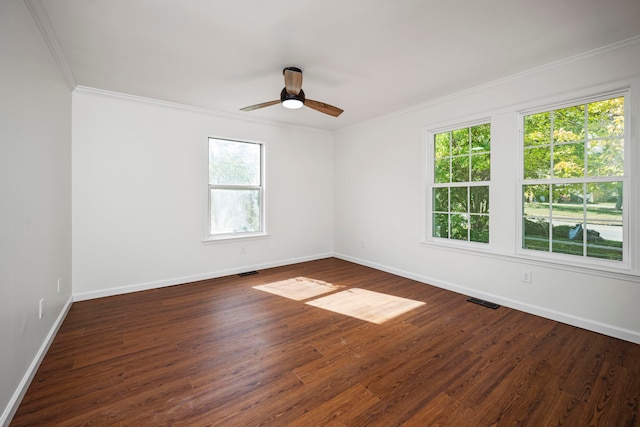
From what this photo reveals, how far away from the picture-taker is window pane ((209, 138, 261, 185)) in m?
4.47

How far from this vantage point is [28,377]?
6.19 ft

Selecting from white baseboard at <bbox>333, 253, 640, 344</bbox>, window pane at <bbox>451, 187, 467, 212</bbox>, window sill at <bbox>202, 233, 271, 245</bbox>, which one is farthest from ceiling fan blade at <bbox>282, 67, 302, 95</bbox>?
white baseboard at <bbox>333, 253, 640, 344</bbox>

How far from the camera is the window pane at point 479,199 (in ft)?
11.6

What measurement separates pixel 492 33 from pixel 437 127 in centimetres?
161

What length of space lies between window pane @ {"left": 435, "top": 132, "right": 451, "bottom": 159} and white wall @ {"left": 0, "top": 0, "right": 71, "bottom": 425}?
4.27m

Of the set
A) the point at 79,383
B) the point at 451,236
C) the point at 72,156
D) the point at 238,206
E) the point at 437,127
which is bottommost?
the point at 79,383

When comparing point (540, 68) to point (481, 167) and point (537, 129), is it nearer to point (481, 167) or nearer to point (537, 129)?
point (537, 129)

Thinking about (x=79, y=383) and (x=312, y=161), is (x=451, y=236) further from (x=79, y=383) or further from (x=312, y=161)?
(x=79, y=383)

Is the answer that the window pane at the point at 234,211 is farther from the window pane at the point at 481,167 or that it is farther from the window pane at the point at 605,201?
the window pane at the point at 605,201

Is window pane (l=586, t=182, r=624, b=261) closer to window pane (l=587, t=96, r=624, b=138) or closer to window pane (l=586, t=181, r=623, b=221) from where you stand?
window pane (l=586, t=181, r=623, b=221)

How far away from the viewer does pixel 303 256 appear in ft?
18.0

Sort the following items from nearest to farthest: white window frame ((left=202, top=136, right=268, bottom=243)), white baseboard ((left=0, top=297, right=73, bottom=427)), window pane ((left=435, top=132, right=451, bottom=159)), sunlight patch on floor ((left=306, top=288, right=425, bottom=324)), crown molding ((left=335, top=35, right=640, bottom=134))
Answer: white baseboard ((left=0, top=297, right=73, bottom=427)) < crown molding ((left=335, top=35, right=640, bottom=134)) < sunlight patch on floor ((left=306, top=288, right=425, bottom=324)) < window pane ((left=435, top=132, right=451, bottom=159)) < white window frame ((left=202, top=136, right=268, bottom=243))

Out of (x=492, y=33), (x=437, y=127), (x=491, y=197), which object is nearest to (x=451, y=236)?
(x=491, y=197)

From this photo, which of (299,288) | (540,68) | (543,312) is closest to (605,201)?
(543,312)
